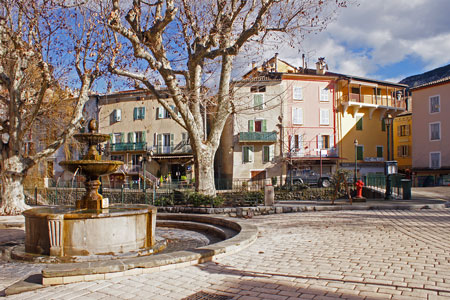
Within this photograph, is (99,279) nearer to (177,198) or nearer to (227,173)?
(177,198)

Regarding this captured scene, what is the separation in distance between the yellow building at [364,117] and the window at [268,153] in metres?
7.56

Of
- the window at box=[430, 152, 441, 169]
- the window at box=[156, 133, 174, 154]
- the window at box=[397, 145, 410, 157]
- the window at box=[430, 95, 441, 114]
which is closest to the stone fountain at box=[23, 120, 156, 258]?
the window at box=[156, 133, 174, 154]

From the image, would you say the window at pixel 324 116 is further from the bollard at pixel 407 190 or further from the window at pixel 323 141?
the bollard at pixel 407 190

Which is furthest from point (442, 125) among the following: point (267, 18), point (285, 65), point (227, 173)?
point (267, 18)

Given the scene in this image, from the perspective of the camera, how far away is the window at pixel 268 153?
4147 cm

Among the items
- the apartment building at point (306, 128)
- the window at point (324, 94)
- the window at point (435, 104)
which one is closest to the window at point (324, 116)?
the apartment building at point (306, 128)

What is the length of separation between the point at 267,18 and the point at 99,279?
464 inches

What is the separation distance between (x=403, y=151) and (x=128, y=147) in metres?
33.6

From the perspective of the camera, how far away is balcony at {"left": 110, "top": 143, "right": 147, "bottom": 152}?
45.0 meters

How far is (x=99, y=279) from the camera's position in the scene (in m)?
5.25

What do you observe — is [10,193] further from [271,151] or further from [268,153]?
[271,151]

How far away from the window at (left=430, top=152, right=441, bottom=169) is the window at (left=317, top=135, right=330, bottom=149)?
10152mm

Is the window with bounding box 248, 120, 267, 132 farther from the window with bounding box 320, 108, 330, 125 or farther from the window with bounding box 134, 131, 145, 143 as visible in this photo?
the window with bounding box 134, 131, 145, 143

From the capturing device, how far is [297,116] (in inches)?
1654
